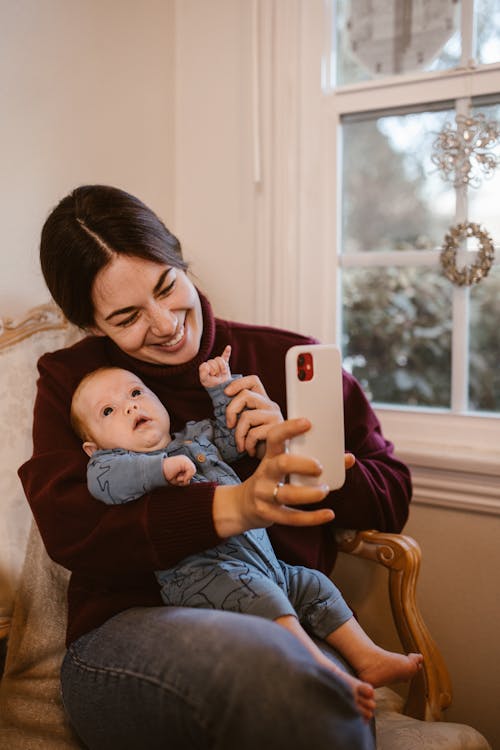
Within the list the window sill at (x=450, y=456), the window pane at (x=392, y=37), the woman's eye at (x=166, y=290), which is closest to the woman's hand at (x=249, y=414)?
the woman's eye at (x=166, y=290)

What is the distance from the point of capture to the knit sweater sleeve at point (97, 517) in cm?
113

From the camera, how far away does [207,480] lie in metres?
1.24

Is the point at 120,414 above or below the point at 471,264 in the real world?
below

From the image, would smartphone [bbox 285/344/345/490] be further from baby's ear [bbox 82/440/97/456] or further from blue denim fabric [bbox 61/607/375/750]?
baby's ear [bbox 82/440/97/456]

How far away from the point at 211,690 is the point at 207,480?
0.42 m

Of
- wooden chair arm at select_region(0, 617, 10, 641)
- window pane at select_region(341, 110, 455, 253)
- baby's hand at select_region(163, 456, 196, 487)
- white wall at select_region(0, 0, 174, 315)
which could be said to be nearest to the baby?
baby's hand at select_region(163, 456, 196, 487)

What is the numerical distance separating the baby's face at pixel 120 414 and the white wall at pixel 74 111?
23.4 inches

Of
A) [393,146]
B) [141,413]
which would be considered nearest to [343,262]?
[393,146]

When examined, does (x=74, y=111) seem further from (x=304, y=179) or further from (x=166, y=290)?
(x=166, y=290)

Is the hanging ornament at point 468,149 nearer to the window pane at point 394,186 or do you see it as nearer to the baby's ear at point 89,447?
the window pane at point 394,186

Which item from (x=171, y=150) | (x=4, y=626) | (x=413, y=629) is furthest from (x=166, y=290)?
(x=171, y=150)

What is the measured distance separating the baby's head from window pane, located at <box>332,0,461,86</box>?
3.99ft

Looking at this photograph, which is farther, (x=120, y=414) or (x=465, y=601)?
(x=465, y=601)

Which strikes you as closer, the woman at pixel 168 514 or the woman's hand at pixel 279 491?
→ the woman at pixel 168 514
